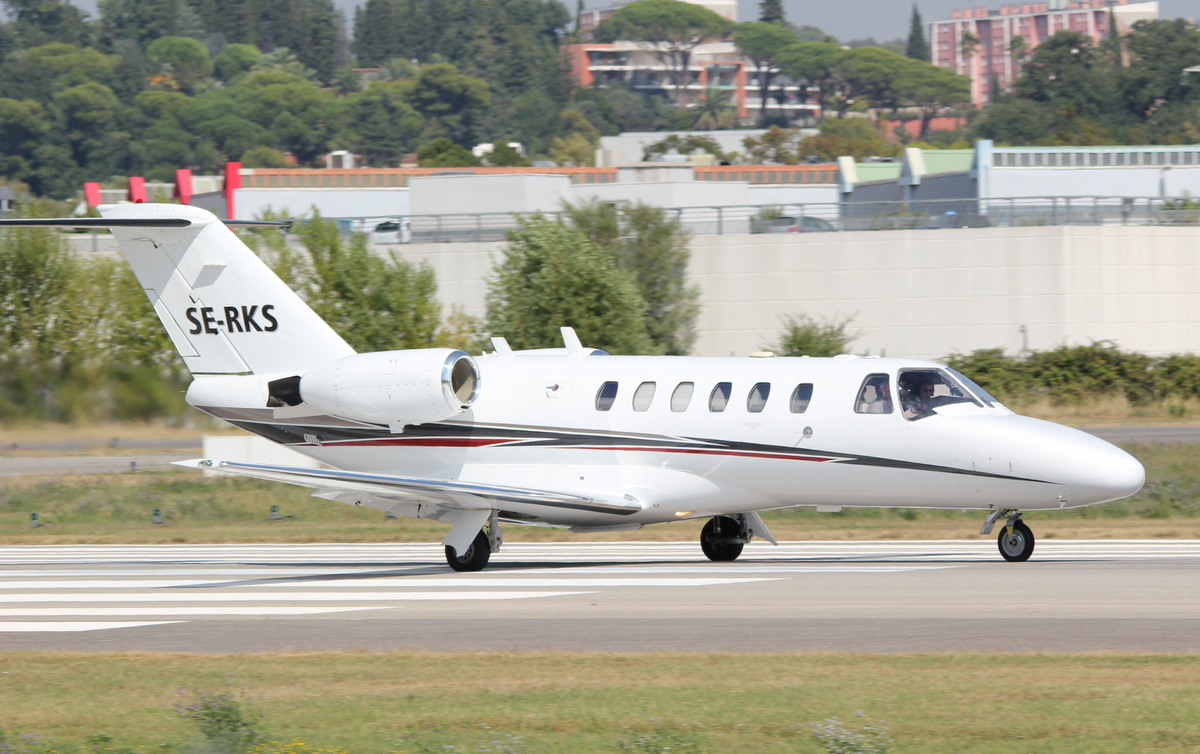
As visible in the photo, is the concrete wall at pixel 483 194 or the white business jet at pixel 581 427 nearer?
the white business jet at pixel 581 427

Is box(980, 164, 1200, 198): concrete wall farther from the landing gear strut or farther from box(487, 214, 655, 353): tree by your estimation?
the landing gear strut

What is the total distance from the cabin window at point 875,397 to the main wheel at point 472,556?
5321mm

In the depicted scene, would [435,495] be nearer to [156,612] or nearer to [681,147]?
[156,612]

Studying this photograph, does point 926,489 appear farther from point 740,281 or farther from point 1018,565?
point 740,281

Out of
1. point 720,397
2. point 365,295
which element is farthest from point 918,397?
point 365,295

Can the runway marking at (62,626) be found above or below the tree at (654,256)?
below

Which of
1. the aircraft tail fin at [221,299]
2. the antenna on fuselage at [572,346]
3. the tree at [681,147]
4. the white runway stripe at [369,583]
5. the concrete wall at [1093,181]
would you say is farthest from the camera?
the tree at [681,147]

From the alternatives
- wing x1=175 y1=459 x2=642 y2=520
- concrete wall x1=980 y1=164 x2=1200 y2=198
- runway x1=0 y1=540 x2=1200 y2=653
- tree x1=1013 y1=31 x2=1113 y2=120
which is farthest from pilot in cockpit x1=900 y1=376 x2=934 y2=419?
tree x1=1013 y1=31 x2=1113 y2=120

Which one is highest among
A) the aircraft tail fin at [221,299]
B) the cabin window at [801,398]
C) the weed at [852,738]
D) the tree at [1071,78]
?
the tree at [1071,78]

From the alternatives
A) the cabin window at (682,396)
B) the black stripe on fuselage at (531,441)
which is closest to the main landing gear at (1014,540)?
the black stripe on fuselage at (531,441)

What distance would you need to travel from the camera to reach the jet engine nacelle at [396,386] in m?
20.2

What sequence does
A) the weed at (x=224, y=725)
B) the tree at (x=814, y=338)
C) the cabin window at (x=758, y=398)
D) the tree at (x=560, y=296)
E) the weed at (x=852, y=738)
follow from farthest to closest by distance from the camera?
the tree at (x=814, y=338), the tree at (x=560, y=296), the cabin window at (x=758, y=398), the weed at (x=224, y=725), the weed at (x=852, y=738)

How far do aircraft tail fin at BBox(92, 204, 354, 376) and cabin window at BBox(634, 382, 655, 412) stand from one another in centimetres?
445

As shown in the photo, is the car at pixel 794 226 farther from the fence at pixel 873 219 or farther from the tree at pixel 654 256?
the tree at pixel 654 256
